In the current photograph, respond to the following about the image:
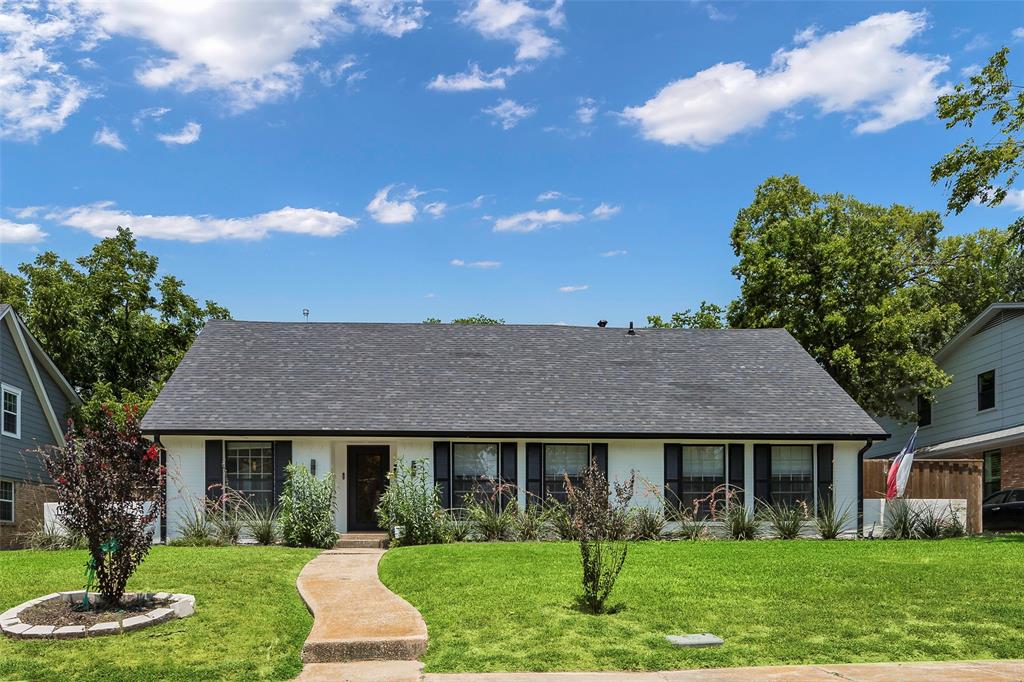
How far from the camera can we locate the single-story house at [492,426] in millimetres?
18922

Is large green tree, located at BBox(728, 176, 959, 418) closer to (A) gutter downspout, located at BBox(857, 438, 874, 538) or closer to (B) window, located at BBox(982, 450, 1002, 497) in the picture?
(B) window, located at BBox(982, 450, 1002, 497)

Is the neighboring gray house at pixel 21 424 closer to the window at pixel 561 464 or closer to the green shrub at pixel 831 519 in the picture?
the window at pixel 561 464

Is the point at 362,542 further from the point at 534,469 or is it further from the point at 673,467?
the point at 673,467

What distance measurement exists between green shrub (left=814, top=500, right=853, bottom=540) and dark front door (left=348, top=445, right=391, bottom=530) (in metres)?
9.39

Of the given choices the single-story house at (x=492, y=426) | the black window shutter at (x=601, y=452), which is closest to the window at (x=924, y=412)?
the single-story house at (x=492, y=426)

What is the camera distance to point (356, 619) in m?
9.45

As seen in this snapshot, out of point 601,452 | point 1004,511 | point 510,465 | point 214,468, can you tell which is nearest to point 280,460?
point 214,468

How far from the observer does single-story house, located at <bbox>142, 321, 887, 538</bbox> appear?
745 inches

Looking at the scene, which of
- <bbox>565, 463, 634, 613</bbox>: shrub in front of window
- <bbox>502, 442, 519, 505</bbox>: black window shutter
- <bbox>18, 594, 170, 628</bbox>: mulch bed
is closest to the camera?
<bbox>18, 594, 170, 628</bbox>: mulch bed

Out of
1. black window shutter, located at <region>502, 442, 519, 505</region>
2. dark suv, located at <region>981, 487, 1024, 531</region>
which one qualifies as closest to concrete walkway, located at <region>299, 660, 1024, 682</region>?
black window shutter, located at <region>502, 442, 519, 505</region>

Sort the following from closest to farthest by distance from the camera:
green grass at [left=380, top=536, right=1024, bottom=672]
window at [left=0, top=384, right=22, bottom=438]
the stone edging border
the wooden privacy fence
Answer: green grass at [left=380, top=536, right=1024, bottom=672] → the stone edging border → the wooden privacy fence → window at [left=0, top=384, right=22, bottom=438]

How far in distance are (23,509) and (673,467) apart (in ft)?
57.9

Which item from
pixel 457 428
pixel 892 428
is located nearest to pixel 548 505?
pixel 457 428

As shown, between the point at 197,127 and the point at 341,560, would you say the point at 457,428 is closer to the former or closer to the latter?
the point at 341,560
